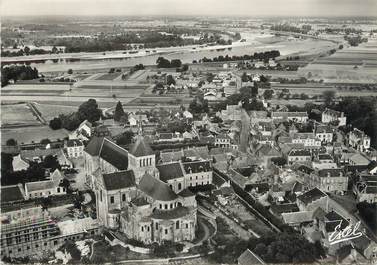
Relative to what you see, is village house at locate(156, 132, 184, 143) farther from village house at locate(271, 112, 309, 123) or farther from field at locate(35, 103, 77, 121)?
field at locate(35, 103, 77, 121)

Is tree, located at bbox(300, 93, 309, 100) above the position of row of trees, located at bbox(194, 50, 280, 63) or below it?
below

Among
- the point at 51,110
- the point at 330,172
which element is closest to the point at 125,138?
the point at 51,110

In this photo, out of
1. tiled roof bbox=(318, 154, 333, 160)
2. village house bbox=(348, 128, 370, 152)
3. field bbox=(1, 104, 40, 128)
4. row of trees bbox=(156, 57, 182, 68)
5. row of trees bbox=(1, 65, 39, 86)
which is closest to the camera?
tiled roof bbox=(318, 154, 333, 160)

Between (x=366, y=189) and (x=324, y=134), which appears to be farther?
(x=324, y=134)

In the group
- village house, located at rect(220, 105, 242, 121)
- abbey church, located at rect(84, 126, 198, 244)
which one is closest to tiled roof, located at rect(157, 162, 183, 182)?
abbey church, located at rect(84, 126, 198, 244)

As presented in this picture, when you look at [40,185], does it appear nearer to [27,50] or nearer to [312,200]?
[312,200]

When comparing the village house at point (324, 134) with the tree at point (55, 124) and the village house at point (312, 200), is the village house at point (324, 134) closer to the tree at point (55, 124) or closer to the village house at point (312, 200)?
the village house at point (312, 200)

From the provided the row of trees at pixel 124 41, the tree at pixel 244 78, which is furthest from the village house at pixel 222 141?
the tree at pixel 244 78
